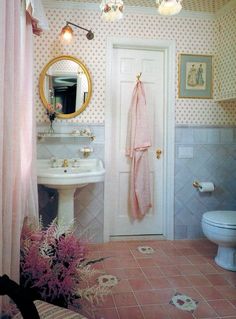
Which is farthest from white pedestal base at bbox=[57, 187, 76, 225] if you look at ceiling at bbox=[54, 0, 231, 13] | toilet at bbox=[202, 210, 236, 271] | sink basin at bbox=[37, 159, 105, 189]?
ceiling at bbox=[54, 0, 231, 13]

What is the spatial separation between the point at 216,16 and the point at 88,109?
1660 mm

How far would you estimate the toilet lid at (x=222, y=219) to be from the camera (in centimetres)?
247

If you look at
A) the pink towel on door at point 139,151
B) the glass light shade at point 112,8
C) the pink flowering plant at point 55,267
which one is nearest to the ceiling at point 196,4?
the pink towel on door at point 139,151

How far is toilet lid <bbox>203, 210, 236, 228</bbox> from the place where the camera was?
2.47m

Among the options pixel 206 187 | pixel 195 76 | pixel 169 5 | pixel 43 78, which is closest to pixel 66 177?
pixel 43 78

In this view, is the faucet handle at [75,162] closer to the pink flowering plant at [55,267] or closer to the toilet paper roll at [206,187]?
the pink flowering plant at [55,267]

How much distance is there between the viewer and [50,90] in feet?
9.55

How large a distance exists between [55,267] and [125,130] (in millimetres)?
1836

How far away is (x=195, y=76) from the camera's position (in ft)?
10.3

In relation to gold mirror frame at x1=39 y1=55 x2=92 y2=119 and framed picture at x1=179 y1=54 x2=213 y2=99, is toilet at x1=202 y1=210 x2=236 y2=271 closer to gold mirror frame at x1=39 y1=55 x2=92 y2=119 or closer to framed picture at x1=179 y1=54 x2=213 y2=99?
framed picture at x1=179 y1=54 x2=213 y2=99

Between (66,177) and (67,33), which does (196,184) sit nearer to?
(66,177)

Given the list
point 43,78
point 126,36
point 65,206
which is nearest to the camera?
point 65,206

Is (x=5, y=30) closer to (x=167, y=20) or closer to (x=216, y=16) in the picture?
(x=167, y=20)

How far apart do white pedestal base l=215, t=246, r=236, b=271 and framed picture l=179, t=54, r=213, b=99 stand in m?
1.56
